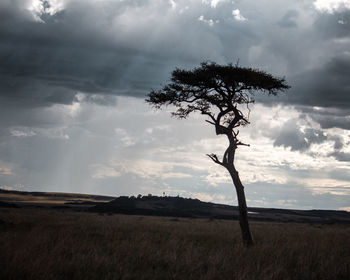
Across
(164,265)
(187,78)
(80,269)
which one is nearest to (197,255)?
(164,265)

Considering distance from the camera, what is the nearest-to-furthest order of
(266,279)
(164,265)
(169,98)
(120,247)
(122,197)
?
(266,279)
(164,265)
(120,247)
(169,98)
(122,197)

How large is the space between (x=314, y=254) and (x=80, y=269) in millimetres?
8299

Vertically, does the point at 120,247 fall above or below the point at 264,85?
below

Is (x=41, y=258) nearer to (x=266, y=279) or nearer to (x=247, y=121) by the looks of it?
(x=266, y=279)

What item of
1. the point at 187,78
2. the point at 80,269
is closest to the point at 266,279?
the point at 80,269

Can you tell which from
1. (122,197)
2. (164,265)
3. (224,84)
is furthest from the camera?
(122,197)

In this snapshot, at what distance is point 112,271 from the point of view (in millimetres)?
8570

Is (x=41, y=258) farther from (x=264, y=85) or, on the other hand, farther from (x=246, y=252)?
(x=264, y=85)

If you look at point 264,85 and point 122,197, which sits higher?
point 264,85

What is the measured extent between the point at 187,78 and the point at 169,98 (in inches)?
66.8

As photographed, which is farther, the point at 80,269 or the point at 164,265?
the point at 164,265

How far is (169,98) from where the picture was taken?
2005 cm

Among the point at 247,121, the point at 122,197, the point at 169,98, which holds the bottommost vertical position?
the point at 122,197

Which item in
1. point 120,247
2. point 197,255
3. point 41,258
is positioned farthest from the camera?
point 120,247
